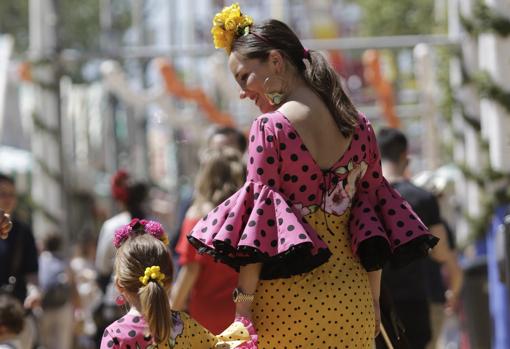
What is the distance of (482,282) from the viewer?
11.9m

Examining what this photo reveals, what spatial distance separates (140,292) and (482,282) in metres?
7.68

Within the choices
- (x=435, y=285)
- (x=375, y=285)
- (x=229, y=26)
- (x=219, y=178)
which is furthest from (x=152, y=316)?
(x=435, y=285)

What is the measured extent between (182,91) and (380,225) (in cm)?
2192

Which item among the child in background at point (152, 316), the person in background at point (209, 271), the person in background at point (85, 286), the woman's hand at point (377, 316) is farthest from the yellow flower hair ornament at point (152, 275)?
the person in background at point (85, 286)

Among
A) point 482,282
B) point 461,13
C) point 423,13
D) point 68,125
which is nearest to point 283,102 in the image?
point 482,282

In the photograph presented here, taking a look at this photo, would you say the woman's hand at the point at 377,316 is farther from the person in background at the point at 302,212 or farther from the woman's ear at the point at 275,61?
the woman's ear at the point at 275,61

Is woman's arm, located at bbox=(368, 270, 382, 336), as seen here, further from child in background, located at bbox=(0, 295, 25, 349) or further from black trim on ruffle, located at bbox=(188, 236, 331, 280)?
child in background, located at bbox=(0, 295, 25, 349)

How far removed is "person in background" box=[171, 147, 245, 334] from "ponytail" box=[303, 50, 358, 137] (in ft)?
6.70

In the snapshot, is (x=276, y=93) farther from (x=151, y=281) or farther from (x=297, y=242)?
(x=151, y=281)

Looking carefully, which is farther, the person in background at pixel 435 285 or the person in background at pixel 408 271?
the person in background at pixel 435 285

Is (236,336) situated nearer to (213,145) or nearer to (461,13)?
(213,145)

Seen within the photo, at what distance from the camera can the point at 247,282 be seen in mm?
A: 4465

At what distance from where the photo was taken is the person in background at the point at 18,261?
316 inches

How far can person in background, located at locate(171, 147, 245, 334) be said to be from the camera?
6.71 m
